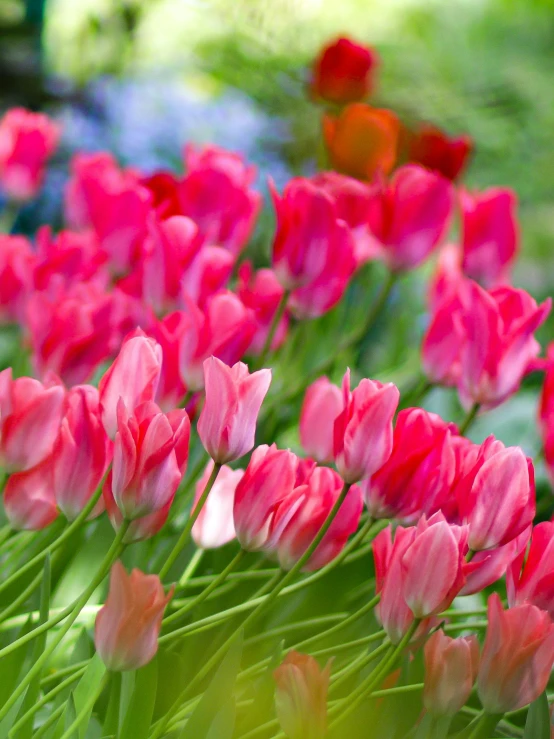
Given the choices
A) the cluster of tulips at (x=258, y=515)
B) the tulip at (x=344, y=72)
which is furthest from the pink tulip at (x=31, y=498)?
the tulip at (x=344, y=72)

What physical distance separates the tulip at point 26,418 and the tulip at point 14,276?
34 centimetres

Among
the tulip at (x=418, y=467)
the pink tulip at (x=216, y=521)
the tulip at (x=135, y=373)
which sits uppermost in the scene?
the tulip at (x=135, y=373)

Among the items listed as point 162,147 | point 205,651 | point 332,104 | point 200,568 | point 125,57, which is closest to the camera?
point 205,651

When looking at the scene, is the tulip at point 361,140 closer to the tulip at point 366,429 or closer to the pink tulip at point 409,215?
the pink tulip at point 409,215

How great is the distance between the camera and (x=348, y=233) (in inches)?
30.3

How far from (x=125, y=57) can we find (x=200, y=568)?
223 cm

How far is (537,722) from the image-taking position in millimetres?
487

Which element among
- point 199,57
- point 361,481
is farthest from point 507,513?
point 199,57

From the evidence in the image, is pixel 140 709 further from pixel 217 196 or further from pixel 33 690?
pixel 217 196

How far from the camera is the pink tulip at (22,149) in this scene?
1.17 metres

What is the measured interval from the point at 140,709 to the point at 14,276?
508mm

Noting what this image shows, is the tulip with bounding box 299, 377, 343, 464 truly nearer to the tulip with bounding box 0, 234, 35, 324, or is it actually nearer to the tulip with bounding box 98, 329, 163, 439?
the tulip with bounding box 98, 329, 163, 439

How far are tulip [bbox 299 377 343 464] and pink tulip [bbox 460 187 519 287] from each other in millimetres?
330

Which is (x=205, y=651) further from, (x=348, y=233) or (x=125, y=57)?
(x=125, y=57)
